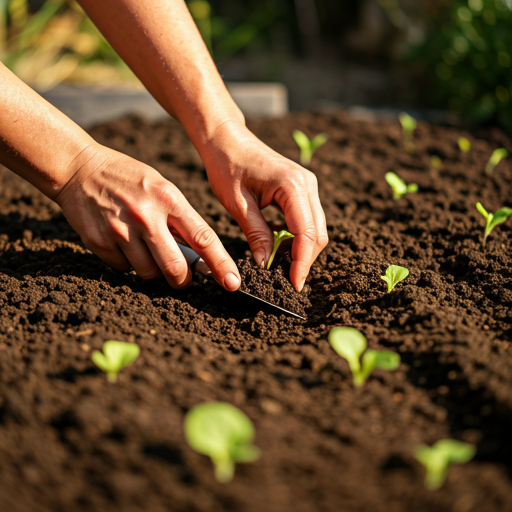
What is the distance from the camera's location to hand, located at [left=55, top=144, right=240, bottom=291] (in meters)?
1.27

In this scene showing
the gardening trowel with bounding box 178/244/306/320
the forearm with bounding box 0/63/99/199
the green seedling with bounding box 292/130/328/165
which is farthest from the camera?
the green seedling with bounding box 292/130/328/165

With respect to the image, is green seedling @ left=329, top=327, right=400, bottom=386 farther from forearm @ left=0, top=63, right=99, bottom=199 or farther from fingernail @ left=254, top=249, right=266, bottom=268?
forearm @ left=0, top=63, right=99, bottom=199

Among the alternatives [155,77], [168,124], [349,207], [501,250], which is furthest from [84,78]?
[501,250]

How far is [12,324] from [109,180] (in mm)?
449

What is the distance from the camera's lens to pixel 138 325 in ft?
4.10

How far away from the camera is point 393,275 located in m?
1.35

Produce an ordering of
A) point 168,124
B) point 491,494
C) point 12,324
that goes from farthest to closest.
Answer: point 168,124, point 12,324, point 491,494

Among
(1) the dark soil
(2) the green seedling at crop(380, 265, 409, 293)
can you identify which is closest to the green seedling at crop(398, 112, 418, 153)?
(1) the dark soil

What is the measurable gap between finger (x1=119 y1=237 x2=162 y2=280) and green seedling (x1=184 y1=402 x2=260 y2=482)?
0.66 metres

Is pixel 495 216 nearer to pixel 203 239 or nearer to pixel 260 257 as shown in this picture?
pixel 260 257

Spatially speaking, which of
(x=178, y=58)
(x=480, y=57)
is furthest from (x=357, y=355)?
(x=480, y=57)

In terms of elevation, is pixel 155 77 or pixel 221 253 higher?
pixel 155 77

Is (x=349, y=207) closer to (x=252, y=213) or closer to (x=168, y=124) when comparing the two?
(x=252, y=213)

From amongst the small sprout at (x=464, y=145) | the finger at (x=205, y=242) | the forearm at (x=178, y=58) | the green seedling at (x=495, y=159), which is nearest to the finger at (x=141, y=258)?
the finger at (x=205, y=242)
